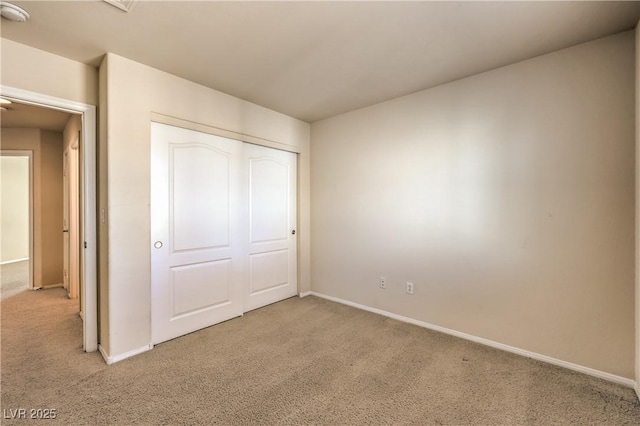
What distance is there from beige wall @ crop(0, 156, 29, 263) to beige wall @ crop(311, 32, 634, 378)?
7.63 m

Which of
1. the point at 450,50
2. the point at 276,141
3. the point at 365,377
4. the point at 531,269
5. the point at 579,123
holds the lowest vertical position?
the point at 365,377

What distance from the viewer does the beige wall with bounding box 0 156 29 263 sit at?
20.0 feet

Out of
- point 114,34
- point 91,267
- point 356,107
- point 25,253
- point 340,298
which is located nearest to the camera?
point 114,34

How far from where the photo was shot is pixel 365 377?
6.78ft

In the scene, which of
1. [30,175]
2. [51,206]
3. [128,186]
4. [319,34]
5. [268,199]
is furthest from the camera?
[51,206]

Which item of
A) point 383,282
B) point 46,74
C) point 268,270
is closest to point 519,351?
point 383,282

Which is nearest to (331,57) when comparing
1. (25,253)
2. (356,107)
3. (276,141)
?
(356,107)

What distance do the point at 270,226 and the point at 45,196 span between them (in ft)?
12.3

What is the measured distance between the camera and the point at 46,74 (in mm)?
2205

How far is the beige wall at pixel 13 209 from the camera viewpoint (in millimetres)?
6094

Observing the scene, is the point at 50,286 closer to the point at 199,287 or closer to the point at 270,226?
the point at 199,287

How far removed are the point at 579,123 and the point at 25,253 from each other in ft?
32.2

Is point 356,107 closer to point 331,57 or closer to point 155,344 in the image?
point 331,57

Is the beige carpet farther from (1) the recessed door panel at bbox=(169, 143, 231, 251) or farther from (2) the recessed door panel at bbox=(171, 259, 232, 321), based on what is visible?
(1) the recessed door panel at bbox=(169, 143, 231, 251)
